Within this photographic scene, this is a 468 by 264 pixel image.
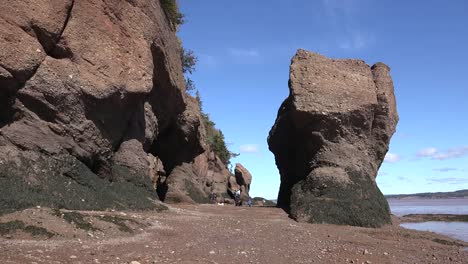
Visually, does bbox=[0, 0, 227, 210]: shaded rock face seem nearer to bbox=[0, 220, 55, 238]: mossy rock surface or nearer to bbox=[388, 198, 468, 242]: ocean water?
bbox=[0, 220, 55, 238]: mossy rock surface

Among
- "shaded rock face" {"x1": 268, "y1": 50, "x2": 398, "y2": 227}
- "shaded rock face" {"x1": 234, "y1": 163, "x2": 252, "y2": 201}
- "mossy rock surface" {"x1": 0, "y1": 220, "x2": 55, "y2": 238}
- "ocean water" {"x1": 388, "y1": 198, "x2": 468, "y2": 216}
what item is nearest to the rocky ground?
"mossy rock surface" {"x1": 0, "y1": 220, "x2": 55, "y2": 238}

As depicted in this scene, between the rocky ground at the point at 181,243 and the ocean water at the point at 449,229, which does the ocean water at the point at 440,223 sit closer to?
the ocean water at the point at 449,229

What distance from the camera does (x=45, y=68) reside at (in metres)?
12.6

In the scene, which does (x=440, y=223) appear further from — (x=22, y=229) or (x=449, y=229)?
(x=22, y=229)

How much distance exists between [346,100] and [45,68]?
12.9 meters

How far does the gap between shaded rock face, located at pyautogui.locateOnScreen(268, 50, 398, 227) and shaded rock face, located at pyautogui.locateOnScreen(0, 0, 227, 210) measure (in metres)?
6.36

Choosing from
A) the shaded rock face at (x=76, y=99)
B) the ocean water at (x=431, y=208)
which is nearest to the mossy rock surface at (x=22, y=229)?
the shaded rock face at (x=76, y=99)

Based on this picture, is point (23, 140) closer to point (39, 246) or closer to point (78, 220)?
point (78, 220)

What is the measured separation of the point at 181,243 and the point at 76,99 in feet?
20.4

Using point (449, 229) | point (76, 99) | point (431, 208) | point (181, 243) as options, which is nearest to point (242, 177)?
point (431, 208)

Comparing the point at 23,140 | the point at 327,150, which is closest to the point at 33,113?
the point at 23,140

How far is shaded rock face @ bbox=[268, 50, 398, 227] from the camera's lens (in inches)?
727

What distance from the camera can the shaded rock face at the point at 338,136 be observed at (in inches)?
727

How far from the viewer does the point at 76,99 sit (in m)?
13.7
